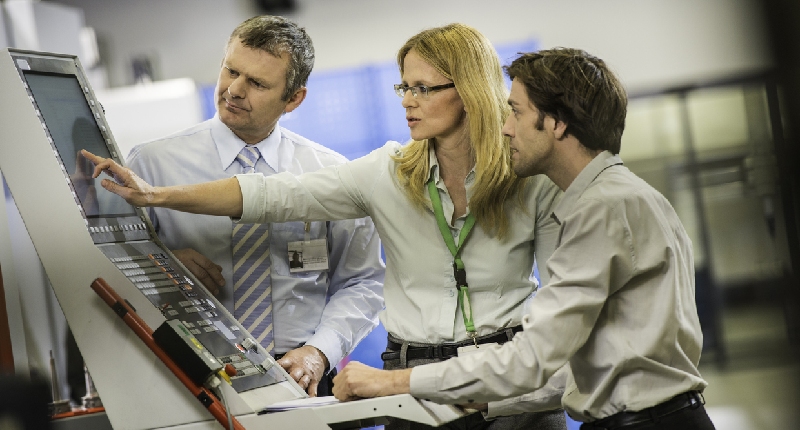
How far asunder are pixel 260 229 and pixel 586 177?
41.3 inches

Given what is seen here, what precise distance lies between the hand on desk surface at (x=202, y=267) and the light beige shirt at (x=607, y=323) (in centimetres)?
83

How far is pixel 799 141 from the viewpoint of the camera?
5125 millimetres

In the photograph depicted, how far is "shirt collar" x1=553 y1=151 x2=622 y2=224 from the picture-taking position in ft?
5.68

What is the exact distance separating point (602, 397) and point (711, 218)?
4282 mm

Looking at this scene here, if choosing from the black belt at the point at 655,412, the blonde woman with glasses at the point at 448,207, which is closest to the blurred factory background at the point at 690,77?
the blonde woman with glasses at the point at 448,207

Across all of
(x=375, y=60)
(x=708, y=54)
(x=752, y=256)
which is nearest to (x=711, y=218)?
(x=752, y=256)

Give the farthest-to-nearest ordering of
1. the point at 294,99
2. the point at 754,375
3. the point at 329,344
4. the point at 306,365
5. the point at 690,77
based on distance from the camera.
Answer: the point at 754,375 → the point at 690,77 → the point at 294,99 → the point at 329,344 → the point at 306,365

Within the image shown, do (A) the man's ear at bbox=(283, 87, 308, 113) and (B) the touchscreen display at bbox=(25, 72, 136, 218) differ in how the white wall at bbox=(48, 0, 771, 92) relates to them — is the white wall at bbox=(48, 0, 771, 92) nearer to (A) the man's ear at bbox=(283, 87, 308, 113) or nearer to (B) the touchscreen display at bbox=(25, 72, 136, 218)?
(A) the man's ear at bbox=(283, 87, 308, 113)

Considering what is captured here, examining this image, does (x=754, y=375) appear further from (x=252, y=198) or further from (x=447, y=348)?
(x=252, y=198)

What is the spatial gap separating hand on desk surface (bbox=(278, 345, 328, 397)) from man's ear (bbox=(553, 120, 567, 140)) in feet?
3.02

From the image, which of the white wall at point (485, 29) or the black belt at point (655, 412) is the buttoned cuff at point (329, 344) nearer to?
the black belt at point (655, 412)

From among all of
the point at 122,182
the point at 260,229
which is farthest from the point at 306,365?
the point at 122,182

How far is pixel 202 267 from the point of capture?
7.43 feet

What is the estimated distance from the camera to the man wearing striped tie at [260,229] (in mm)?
2320
